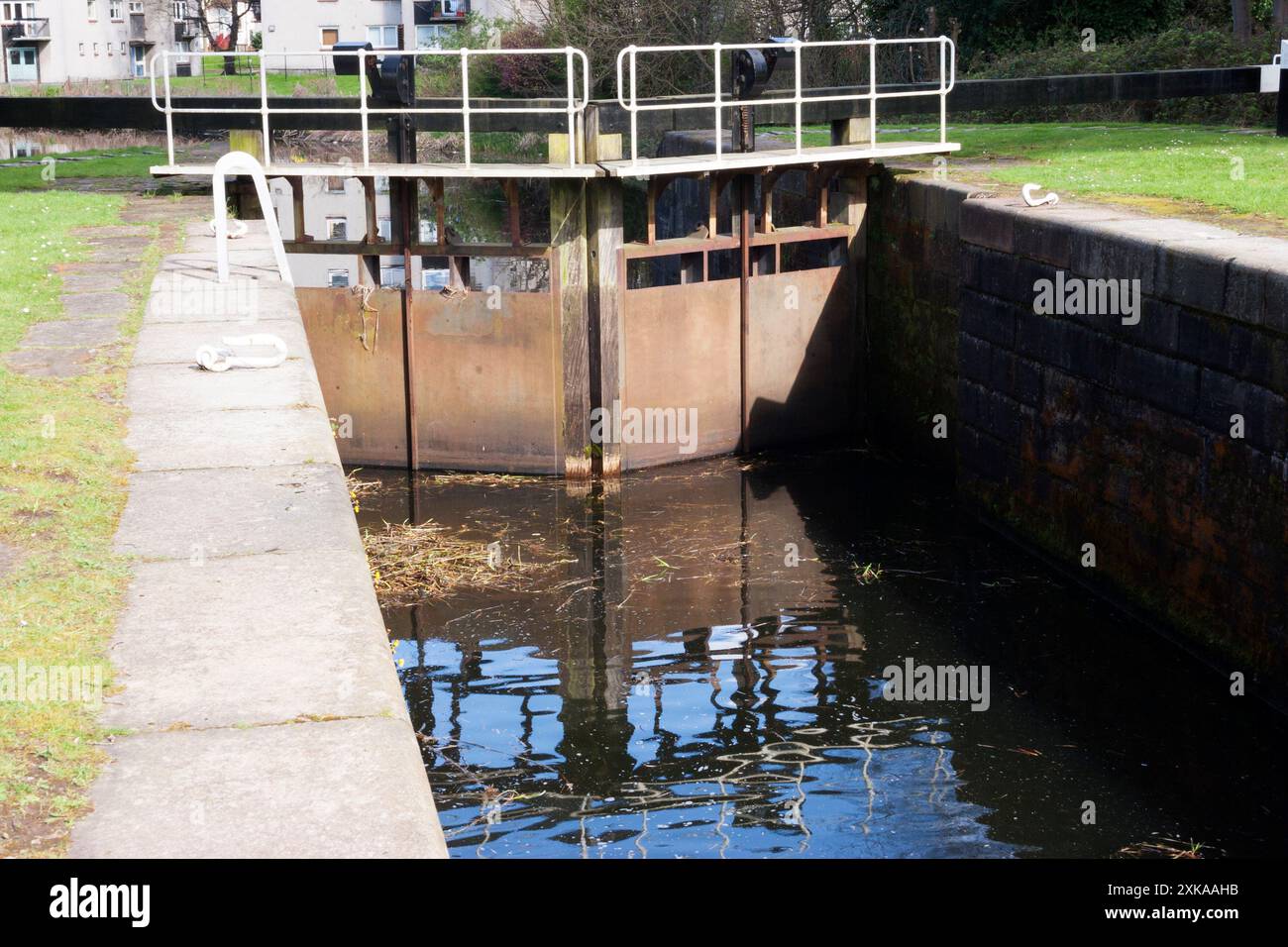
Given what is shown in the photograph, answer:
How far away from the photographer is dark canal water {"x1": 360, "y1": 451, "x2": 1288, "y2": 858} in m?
7.39

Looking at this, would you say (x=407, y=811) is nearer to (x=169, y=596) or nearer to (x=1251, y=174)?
(x=169, y=596)

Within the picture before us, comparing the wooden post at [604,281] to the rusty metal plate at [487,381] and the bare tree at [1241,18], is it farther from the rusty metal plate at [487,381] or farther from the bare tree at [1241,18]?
the bare tree at [1241,18]

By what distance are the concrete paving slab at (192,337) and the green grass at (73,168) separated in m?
7.92

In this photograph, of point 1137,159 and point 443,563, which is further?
point 1137,159

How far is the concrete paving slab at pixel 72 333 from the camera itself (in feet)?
27.3

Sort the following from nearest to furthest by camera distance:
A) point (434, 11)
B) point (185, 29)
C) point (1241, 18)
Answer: point (1241, 18) → point (434, 11) → point (185, 29)

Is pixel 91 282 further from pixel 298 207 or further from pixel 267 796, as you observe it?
pixel 267 796

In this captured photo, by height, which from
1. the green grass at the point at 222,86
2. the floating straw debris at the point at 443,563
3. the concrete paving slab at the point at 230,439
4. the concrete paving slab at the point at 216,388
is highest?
the green grass at the point at 222,86

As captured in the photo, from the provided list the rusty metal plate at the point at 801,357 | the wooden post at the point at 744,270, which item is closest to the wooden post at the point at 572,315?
the wooden post at the point at 744,270

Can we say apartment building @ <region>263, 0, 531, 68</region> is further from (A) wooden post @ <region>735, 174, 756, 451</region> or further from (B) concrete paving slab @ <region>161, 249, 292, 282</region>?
(B) concrete paving slab @ <region>161, 249, 292, 282</region>

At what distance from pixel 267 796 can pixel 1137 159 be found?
13.1m

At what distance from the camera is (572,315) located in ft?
45.0

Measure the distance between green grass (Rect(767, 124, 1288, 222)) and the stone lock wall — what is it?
3.05ft

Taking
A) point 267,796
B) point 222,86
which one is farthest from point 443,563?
point 222,86
